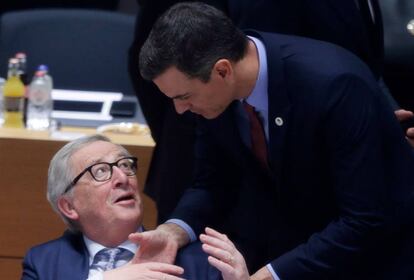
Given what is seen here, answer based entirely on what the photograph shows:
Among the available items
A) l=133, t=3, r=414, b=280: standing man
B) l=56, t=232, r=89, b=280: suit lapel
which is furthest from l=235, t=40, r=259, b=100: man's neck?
l=56, t=232, r=89, b=280: suit lapel

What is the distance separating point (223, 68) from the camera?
208 centimetres

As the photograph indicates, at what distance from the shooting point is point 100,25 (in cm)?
424

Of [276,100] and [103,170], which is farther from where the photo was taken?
[103,170]

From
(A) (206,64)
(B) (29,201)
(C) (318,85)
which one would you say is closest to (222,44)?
(A) (206,64)

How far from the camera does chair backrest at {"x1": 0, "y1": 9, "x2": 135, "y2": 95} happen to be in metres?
4.15

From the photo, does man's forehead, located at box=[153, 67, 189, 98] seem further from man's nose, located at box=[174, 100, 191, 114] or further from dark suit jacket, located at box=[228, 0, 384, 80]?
dark suit jacket, located at box=[228, 0, 384, 80]

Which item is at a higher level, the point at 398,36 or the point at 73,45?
the point at 398,36

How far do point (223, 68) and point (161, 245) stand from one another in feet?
1.71

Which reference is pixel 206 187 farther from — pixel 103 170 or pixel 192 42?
pixel 192 42

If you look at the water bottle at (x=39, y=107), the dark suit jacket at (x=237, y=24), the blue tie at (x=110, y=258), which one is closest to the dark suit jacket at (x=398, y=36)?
the dark suit jacket at (x=237, y=24)

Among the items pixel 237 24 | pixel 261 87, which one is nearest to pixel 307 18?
pixel 237 24

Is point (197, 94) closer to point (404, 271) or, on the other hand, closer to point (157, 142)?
point (404, 271)

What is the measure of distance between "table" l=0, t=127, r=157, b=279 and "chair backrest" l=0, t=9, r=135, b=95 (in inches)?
36.0

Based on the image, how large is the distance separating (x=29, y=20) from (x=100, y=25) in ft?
0.94
